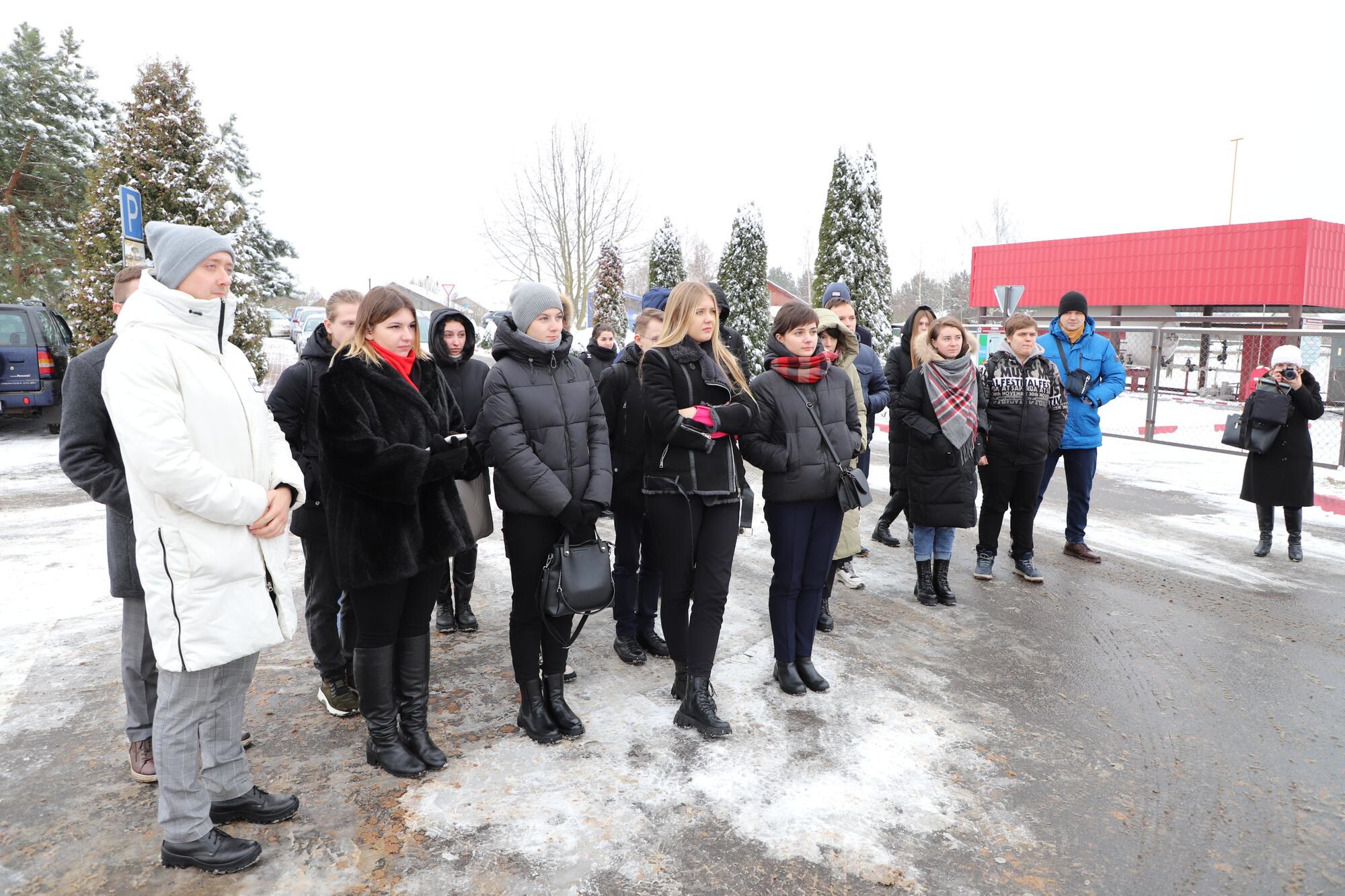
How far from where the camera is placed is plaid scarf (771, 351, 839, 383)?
421 centimetres

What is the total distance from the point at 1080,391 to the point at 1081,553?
1352mm

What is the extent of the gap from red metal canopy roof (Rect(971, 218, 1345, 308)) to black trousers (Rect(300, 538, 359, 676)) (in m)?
28.1

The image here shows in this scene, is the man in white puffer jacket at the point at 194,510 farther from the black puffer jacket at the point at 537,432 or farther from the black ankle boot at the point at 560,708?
the black ankle boot at the point at 560,708

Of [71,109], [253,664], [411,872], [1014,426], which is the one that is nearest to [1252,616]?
[1014,426]

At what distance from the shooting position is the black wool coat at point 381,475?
311 cm

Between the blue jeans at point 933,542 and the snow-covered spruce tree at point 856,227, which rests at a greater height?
the snow-covered spruce tree at point 856,227

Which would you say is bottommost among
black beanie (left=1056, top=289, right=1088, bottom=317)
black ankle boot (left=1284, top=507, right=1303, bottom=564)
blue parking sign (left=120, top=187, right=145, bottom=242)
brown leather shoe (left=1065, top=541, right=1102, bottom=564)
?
brown leather shoe (left=1065, top=541, right=1102, bottom=564)

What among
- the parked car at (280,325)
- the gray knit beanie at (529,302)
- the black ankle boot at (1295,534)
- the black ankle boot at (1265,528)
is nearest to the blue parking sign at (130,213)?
the gray knit beanie at (529,302)

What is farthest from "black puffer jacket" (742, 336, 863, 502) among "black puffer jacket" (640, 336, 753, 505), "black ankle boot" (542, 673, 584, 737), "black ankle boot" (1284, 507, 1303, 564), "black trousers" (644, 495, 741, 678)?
"black ankle boot" (1284, 507, 1303, 564)

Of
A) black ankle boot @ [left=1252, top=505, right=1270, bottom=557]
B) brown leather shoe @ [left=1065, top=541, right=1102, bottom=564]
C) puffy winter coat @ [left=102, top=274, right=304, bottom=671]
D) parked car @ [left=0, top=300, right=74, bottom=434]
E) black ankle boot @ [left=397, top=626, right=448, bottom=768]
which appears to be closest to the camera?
puffy winter coat @ [left=102, top=274, right=304, bottom=671]

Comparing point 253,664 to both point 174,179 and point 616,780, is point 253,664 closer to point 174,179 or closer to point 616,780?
point 616,780

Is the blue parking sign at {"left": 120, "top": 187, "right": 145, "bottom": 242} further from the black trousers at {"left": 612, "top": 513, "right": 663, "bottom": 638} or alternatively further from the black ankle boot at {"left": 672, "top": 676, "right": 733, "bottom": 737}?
the black ankle boot at {"left": 672, "top": 676, "right": 733, "bottom": 737}

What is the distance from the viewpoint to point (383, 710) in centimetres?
340

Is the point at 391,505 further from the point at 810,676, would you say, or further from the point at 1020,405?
the point at 1020,405
